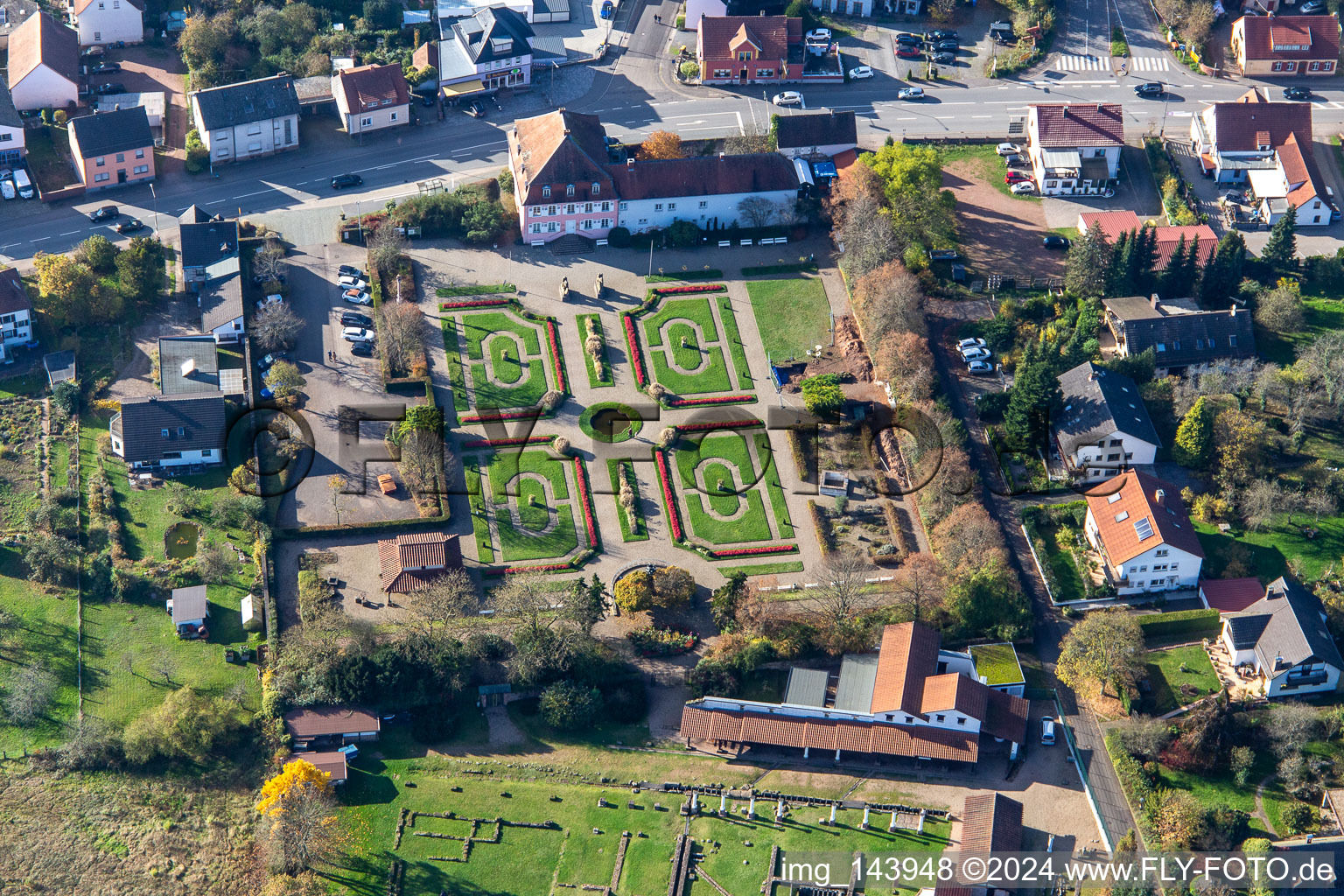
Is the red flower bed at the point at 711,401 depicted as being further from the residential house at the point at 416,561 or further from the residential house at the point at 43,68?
the residential house at the point at 43,68

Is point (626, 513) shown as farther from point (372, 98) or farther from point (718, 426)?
point (372, 98)

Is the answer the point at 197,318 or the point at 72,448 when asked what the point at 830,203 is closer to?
the point at 197,318

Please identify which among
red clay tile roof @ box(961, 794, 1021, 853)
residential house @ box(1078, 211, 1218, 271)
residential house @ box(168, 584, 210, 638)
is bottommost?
red clay tile roof @ box(961, 794, 1021, 853)

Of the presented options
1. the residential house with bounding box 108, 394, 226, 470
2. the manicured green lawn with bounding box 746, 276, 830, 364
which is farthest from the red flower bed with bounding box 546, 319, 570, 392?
the residential house with bounding box 108, 394, 226, 470

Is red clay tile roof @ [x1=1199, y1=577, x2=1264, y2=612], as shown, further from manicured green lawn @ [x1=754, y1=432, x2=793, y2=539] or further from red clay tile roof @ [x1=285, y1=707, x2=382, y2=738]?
red clay tile roof @ [x1=285, y1=707, x2=382, y2=738]

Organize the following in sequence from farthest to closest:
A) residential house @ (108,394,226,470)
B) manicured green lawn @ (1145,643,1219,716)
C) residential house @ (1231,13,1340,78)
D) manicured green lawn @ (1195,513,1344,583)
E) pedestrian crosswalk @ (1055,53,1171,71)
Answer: pedestrian crosswalk @ (1055,53,1171,71) → residential house @ (1231,13,1340,78) → residential house @ (108,394,226,470) → manicured green lawn @ (1195,513,1344,583) → manicured green lawn @ (1145,643,1219,716)

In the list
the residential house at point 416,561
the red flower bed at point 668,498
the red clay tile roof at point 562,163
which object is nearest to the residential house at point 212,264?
the red clay tile roof at point 562,163

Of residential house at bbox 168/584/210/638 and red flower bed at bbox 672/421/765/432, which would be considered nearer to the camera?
residential house at bbox 168/584/210/638
